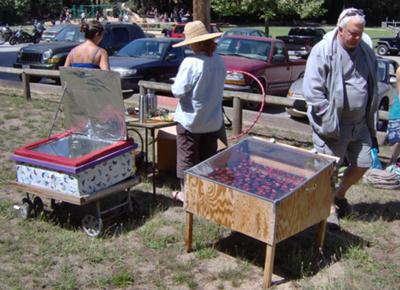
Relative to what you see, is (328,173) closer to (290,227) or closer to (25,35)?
(290,227)

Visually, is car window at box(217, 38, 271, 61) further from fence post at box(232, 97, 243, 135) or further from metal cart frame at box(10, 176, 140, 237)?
metal cart frame at box(10, 176, 140, 237)

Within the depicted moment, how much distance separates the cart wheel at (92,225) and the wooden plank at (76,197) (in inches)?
8.2

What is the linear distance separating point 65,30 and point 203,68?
12.4 metres

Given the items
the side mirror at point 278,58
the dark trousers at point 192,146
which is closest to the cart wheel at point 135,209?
the dark trousers at point 192,146

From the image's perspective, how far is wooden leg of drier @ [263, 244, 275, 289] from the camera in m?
3.88

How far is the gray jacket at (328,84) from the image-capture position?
4621 mm

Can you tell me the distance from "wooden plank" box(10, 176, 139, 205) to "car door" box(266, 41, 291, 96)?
311 inches

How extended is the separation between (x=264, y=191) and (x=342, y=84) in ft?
4.15

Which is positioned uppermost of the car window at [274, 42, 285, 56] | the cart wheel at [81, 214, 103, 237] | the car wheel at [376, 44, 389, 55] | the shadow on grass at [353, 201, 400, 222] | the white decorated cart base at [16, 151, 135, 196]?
the car window at [274, 42, 285, 56]

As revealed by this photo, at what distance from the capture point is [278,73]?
12.9m

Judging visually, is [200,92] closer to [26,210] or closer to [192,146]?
[192,146]

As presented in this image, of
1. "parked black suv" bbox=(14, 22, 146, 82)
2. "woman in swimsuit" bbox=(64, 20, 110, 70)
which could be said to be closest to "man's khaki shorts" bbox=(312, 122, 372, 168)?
"woman in swimsuit" bbox=(64, 20, 110, 70)

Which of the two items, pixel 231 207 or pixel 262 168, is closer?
pixel 231 207

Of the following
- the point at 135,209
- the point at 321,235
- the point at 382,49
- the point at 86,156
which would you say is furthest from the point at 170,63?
the point at 382,49
